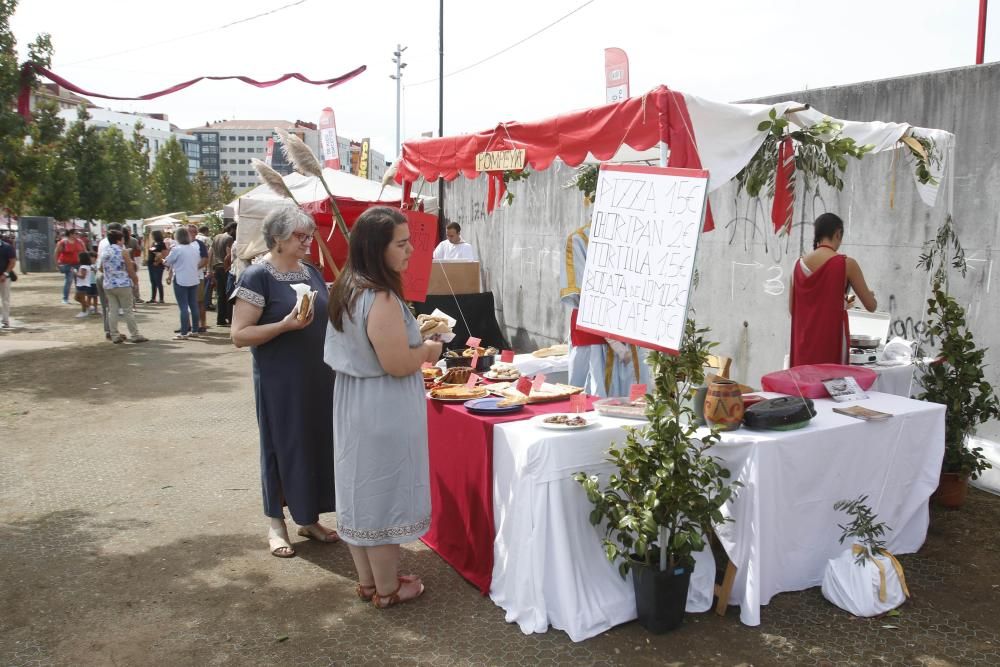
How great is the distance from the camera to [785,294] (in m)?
6.86

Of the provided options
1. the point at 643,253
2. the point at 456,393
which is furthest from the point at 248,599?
the point at 643,253

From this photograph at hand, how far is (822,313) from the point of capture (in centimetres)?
484

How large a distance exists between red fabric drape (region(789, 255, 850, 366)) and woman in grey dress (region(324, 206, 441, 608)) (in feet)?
9.10

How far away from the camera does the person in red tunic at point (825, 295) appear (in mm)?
4746

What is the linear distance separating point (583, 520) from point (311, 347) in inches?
65.2

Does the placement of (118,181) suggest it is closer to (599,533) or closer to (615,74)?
(615,74)

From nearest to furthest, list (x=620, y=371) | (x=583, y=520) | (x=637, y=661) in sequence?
1. (x=637, y=661)
2. (x=583, y=520)
3. (x=620, y=371)

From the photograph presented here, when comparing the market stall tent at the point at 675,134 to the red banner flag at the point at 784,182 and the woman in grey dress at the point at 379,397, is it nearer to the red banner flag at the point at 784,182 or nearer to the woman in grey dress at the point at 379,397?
the red banner flag at the point at 784,182

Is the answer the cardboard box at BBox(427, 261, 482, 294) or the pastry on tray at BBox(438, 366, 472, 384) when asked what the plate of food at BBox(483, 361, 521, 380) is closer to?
the pastry on tray at BBox(438, 366, 472, 384)

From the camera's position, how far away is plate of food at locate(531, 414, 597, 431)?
3359 millimetres

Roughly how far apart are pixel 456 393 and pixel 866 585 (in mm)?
2160

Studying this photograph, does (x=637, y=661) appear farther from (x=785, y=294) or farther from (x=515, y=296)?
(x=515, y=296)

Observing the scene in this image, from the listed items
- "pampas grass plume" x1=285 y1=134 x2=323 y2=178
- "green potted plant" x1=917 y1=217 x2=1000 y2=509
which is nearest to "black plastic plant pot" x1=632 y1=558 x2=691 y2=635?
"green potted plant" x1=917 y1=217 x2=1000 y2=509

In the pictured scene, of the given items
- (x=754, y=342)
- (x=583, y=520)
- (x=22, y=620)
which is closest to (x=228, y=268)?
(x=754, y=342)
